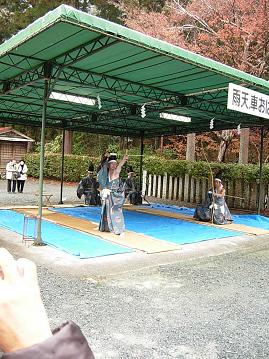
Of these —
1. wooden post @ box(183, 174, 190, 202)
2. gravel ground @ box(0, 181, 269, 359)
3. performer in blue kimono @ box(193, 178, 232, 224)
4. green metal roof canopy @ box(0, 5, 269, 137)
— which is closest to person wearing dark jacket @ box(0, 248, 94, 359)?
gravel ground @ box(0, 181, 269, 359)

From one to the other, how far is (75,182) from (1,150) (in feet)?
15.9

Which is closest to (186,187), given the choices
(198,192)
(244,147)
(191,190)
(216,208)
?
(191,190)

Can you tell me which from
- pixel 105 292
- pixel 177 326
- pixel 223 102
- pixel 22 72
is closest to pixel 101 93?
pixel 22 72

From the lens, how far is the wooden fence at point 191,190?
12.0 m

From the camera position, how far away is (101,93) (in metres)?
9.02

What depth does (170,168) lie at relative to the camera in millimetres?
14242

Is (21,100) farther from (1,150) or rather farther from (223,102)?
(1,150)

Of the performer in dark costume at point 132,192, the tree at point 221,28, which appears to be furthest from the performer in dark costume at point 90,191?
the tree at point 221,28

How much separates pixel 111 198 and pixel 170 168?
707 centimetres

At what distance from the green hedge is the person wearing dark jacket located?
10951 mm

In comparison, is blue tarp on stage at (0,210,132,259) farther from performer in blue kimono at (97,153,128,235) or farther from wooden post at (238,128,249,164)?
wooden post at (238,128,249,164)

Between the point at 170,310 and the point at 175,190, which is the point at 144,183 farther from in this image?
the point at 170,310

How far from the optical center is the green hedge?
1205cm

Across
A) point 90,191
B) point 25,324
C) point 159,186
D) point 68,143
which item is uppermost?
point 68,143
